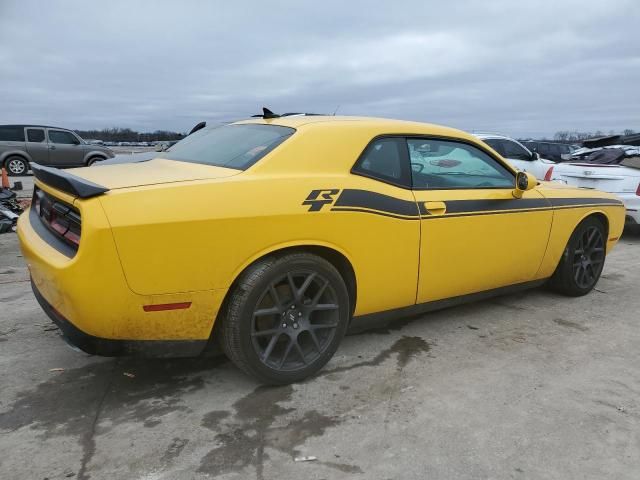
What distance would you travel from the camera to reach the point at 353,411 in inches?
108

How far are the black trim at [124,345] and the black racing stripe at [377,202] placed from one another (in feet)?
3.61

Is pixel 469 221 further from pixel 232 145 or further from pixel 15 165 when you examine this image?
pixel 15 165

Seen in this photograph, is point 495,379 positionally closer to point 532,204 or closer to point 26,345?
point 532,204

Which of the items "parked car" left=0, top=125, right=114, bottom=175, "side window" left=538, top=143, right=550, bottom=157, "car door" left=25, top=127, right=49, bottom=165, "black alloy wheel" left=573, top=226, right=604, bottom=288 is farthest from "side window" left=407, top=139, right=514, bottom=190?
"side window" left=538, top=143, right=550, bottom=157

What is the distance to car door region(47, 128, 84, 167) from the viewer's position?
16.9 meters

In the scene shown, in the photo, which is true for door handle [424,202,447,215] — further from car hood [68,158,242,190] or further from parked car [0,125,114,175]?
parked car [0,125,114,175]

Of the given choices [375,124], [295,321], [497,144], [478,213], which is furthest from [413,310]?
[497,144]

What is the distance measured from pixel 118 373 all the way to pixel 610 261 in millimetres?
5791

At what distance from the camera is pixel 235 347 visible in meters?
2.78

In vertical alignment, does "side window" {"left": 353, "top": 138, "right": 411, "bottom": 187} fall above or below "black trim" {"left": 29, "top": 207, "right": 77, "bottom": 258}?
above

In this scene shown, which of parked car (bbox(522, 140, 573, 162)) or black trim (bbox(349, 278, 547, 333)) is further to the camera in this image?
parked car (bbox(522, 140, 573, 162))

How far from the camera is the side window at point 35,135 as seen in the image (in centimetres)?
1670

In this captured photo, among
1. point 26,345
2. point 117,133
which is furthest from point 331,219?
point 117,133

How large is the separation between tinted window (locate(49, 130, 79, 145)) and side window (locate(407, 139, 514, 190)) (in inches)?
642
